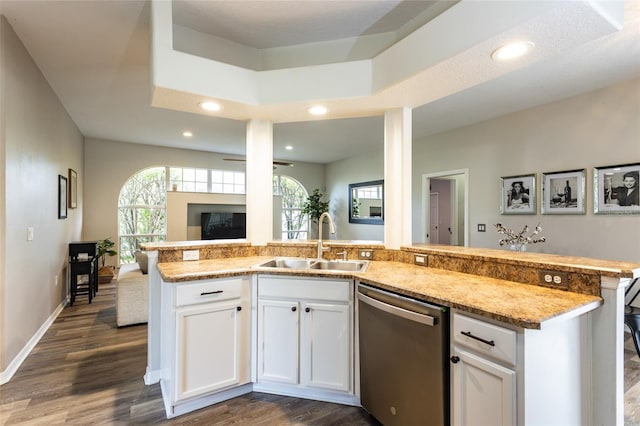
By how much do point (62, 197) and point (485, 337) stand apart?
194 inches

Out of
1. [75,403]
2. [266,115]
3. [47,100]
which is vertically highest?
[47,100]

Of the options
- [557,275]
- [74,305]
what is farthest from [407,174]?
[74,305]

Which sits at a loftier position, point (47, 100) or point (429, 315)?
point (47, 100)

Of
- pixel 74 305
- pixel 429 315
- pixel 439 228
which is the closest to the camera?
pixel 429 315

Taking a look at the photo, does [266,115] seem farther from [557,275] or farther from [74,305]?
[74,305]

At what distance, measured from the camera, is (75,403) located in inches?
81.0

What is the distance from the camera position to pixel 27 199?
2762 mm

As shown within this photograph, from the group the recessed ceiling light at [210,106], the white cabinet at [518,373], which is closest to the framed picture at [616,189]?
the white cabinet at [518,373]

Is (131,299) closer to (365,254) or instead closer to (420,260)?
(365,254)

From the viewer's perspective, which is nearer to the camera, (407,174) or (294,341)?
(294,341)

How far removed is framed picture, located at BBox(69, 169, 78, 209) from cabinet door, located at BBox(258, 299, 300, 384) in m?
4.15

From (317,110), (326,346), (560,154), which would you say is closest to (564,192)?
(560,154)

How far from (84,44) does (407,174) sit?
2929 mm

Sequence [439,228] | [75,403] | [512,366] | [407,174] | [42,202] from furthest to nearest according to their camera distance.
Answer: [439,228] < [42,202] < [407,174] < [75,403] < [512,366]
